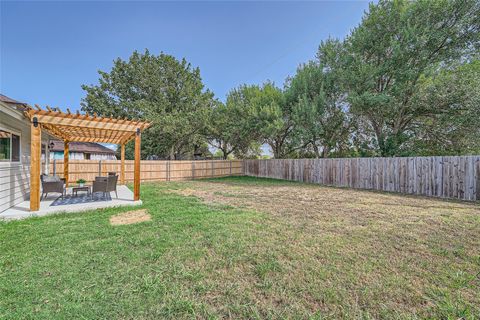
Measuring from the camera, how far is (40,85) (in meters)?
13.0

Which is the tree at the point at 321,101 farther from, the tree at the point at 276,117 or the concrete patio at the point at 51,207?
the concrete patio at the point at 51,207

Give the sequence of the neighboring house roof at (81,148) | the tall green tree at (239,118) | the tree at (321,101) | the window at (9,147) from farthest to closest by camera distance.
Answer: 1. the neighboring house roof at (81,148)
2. the tall green tree at (239,118)
3. the tree at (321,101)
4. the window at (9,147)

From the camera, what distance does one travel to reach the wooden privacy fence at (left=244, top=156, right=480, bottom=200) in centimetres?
688

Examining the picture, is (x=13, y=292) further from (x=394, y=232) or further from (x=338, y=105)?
(x=338, y=105)

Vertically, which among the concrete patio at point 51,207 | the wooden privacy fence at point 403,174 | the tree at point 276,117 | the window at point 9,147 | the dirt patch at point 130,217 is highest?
the tree at point 276,117

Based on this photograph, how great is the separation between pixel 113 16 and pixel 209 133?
10794 mm

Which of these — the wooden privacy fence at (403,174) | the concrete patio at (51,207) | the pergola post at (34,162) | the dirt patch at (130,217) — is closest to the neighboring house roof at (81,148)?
the concrete patio at (51,207)

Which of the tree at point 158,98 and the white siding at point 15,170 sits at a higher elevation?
the tree at point 158,98

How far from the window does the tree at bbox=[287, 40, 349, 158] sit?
12.4m

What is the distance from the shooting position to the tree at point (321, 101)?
1271cm

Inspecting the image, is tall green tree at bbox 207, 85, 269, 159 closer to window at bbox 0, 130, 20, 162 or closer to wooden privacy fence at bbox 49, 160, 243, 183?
wooden privacy fence at bbox 49, 160, 243, 183

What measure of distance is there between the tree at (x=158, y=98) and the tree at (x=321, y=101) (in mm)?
8096

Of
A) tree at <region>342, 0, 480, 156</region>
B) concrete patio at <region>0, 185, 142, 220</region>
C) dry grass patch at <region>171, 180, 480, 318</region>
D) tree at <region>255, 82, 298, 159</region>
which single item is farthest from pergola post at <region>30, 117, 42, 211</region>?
tree at <region>342, 0, 480, 156</region>

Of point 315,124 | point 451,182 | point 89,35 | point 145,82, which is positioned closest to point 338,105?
point 315,124
